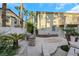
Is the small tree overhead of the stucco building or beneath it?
beneath

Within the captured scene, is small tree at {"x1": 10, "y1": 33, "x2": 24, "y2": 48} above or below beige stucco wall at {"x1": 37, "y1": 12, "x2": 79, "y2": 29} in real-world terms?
below

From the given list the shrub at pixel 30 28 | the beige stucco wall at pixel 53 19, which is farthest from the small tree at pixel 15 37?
the beige stucco wall at pixel 53 19

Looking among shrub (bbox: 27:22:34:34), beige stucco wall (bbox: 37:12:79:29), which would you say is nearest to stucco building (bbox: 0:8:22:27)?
shrub (bbox: 27:22:34:34)

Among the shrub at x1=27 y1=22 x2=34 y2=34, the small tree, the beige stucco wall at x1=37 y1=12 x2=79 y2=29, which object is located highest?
the beige stucco wall at x1=37 y1=12 x2=79 y2=29

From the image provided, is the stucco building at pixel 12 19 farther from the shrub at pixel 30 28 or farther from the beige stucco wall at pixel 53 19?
the beige stucco wall at pixel 53 19

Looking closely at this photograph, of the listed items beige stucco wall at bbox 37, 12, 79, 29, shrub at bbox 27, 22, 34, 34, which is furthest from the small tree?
beige stucco wall at bbox 37, 12, 79, 29

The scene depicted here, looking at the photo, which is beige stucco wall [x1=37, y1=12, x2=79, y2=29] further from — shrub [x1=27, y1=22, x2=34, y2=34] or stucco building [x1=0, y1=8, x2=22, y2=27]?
stucco building [x1=0, y1=8, x2=22, y2=27]

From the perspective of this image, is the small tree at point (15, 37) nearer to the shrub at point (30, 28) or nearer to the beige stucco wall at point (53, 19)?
the shrub at point (30, 28)

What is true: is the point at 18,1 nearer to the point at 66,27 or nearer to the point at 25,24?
the point at 25,24

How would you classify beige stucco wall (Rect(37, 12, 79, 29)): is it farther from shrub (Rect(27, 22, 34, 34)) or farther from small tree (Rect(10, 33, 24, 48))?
small tree (Rect(10, 33, 24, 48))

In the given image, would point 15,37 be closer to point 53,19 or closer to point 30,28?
point 30,28

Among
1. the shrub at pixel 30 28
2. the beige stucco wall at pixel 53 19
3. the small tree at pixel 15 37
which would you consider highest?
the beige stucco wall at pixel 53 19

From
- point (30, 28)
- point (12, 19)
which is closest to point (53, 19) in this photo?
point (30, 28)

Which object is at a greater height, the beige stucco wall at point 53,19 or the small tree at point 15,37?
the beige stucco wall at point 53,19
